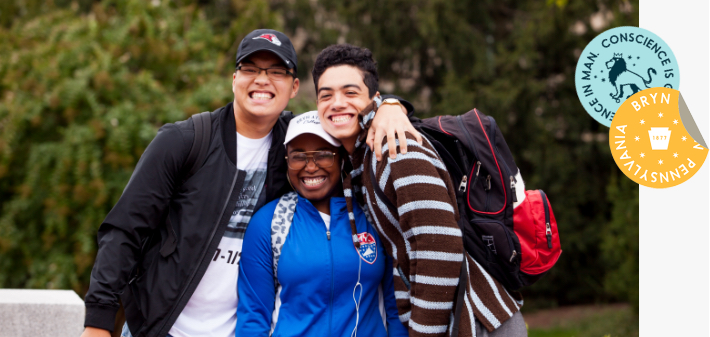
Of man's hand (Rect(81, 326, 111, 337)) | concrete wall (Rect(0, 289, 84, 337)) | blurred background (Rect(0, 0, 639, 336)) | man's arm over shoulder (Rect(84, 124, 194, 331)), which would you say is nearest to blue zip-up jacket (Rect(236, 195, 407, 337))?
man's arm over shoulder (Rect(84, 124, 194, 331))

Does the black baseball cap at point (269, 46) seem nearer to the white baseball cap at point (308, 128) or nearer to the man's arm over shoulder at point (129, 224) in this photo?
the white baseball cap at point (308, 128)

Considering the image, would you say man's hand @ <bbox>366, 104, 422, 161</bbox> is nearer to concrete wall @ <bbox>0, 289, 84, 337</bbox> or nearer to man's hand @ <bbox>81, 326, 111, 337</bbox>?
man's hand @ <bbox>81, 326, 111, 337</bbox>

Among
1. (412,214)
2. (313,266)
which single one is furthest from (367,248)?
(412,214)

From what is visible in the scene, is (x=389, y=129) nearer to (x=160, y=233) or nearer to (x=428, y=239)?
(x=428, y=239)

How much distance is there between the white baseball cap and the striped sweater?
36cm

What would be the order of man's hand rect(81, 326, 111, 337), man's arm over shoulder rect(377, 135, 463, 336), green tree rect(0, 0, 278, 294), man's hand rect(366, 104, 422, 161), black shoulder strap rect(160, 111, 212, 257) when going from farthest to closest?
green tree rect(0, 0, 278, 294) → black shoulder strap rect(160, 111, 212, 257) → man's hand rect(81, 326, 111, 337) → man's hand rect(366, 104, 422, 161) → man's arm over shoulder rect(377, 135, 463, 336)

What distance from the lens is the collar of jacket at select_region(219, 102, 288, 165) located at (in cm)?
275

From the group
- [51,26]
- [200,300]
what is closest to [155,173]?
[200,300]

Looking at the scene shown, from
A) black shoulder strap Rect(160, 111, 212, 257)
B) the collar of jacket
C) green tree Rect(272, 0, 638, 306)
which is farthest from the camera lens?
green tree Rect(272, 0, 638, 306)

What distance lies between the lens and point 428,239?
6.95ft

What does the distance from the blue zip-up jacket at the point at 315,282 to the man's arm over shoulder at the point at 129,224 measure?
0.46m

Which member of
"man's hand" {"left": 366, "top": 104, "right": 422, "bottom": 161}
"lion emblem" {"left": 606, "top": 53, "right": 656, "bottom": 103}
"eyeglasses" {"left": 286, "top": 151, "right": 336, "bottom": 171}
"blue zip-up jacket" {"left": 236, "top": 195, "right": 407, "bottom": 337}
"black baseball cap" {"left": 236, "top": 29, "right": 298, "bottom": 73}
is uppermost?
"black baseball cap" {"left": 236, "top": 29, "right": 298, "bottom": 73}

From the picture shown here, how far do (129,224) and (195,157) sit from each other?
0.44 metres

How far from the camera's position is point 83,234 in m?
5.02
